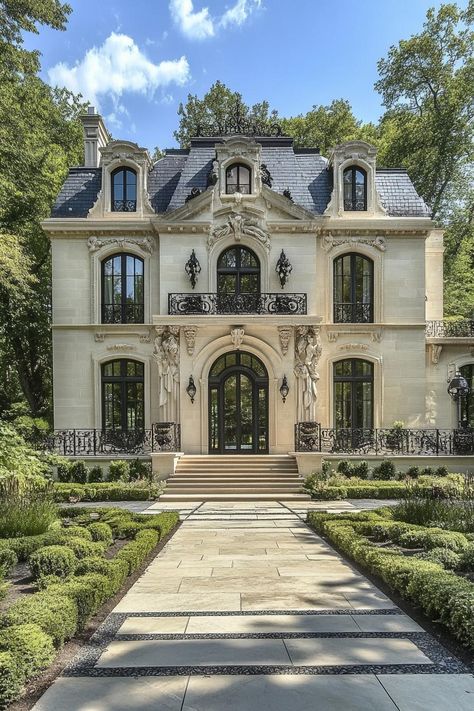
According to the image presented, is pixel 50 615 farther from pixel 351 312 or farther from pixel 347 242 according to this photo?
pixel 347 242

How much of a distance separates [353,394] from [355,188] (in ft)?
26.3

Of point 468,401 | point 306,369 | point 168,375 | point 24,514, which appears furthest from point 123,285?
point 468,401

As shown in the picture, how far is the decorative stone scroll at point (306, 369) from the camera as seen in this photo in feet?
63.2

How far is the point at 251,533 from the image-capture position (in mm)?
10852

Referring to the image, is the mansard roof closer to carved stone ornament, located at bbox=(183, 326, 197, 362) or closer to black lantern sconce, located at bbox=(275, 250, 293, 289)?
black lantern sconce, located at bbox=(275, 250, 293, 289)

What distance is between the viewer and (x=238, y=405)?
65.8ft

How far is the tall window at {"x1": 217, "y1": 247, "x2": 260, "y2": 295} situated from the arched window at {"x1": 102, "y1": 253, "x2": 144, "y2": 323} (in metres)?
3.17

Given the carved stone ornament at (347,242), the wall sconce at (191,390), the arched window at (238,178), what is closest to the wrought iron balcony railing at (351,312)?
the carved stone ornament at (347,242)

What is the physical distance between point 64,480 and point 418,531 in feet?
40.5

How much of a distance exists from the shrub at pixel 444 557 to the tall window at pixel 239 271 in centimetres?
1383

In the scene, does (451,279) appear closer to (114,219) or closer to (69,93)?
(114,219)

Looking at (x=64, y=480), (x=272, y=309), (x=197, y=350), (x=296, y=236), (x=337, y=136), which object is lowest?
(x=64, y=480)

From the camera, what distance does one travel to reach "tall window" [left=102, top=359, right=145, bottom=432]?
2042cm

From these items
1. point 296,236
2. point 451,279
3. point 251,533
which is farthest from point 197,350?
point 451,279
